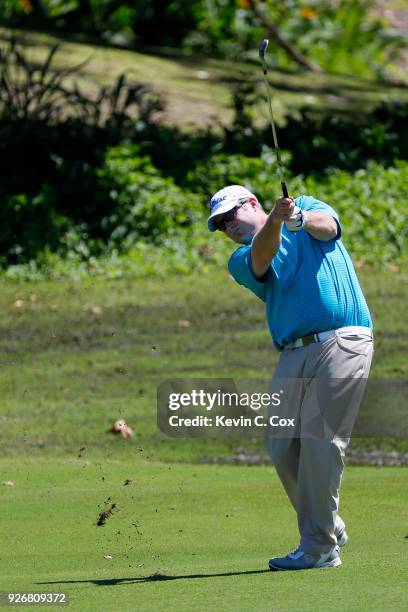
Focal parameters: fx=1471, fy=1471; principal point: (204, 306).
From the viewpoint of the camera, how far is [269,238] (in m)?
5.90

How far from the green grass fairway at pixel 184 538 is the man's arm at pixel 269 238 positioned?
1.27 meters

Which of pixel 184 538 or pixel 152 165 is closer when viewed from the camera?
pixel 184 538

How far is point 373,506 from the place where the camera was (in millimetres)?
7984

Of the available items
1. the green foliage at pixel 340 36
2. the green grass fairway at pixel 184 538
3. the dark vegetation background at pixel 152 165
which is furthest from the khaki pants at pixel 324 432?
the green foliage at pixel 340 36

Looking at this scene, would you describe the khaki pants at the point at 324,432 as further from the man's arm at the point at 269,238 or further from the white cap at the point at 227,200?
the white cap at the point at 227,200

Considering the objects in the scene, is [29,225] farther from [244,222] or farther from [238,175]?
[244,222]

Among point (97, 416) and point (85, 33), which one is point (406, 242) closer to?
point (97, 416)

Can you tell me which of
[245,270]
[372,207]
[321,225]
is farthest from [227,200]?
[372,207]

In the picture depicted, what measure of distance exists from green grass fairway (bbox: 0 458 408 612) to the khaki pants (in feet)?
0.68

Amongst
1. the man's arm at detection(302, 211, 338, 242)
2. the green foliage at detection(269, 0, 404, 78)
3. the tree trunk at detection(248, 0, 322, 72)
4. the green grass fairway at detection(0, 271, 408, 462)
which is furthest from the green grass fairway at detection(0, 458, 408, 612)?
the green foliage at detection(269, 0, 404, 78)

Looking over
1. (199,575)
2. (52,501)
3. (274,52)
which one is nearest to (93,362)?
(52,501)

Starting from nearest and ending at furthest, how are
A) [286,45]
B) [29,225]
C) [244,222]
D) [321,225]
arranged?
[321,225]
[244,222]
[29,225]
[286,45]

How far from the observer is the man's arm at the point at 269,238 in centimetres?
576

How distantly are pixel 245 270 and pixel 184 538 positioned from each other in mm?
1749
